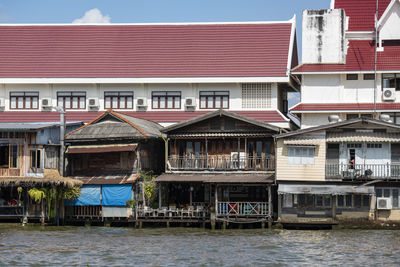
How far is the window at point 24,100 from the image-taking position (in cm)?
5430

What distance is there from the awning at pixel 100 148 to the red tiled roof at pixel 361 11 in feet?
58.1

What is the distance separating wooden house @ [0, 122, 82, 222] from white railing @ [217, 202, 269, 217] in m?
8.37

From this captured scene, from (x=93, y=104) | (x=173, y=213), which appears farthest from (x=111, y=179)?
(x=93, y=104)

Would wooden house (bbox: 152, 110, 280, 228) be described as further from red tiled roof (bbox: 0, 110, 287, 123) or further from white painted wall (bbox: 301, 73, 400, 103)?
white painted wall (bbox: 301, 73, 400, 103)

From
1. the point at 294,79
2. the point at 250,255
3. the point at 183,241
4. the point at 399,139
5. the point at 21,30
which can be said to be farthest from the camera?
the point at 21,30

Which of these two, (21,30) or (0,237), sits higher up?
(21,30)

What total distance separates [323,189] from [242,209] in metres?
4.80

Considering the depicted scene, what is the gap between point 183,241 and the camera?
3709 cm

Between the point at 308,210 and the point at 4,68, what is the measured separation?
81.2 ft

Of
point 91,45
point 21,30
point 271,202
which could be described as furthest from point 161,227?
point 21,30

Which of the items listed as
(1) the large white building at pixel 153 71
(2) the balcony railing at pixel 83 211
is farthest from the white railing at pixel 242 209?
(1) the large white building at pixel 153 71

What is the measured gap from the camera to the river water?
31500 mm

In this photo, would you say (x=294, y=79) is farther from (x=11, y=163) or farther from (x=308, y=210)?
(x=11, y=163)

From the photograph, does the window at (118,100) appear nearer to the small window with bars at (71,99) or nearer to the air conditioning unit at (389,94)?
the small window with bars at (71,99)
